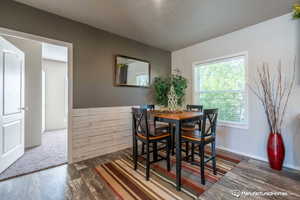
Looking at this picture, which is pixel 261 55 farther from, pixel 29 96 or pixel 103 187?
pixel 29 96

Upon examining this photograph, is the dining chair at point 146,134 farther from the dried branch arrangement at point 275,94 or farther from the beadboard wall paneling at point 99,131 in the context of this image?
the dried branch arrangement at point 275,94

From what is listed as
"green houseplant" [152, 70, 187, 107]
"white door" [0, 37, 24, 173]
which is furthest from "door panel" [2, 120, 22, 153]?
"green houseplant" [152, 70, 187, 107]

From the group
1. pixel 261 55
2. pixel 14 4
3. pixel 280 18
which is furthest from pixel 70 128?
pixel 280 18

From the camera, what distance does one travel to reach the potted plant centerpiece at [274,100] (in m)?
2.20

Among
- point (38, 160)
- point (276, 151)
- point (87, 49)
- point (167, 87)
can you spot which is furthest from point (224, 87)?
point (38, 160)

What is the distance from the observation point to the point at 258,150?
103 inches

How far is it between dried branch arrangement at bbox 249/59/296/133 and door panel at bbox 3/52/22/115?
4422 millimetres

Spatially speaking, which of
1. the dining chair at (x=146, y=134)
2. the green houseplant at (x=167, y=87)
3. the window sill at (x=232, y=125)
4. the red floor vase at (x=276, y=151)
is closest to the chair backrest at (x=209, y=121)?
the dining chair at (x=146, y=134)

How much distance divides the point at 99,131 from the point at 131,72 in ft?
4.99

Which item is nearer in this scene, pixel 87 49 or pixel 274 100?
pixel 274 100

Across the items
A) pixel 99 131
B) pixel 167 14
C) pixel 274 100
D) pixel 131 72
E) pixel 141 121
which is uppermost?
pixel 167 14

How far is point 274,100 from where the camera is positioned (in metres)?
2.44

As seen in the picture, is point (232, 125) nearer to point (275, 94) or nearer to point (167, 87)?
point (275, 94)

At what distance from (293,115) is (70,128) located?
381cm
